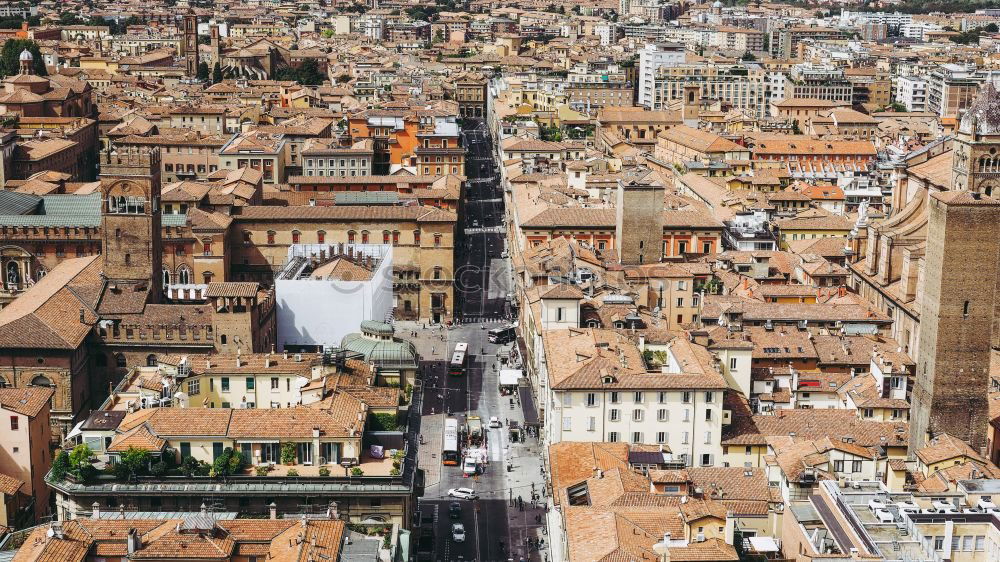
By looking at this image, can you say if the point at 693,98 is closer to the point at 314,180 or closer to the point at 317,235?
the point at 314,180

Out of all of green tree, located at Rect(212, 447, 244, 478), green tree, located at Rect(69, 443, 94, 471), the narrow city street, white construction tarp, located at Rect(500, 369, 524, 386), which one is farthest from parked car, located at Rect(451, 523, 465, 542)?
white construction tarp, located at Rect(500, 369, 524, 386)

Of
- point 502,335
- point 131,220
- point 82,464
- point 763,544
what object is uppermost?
point 131,220

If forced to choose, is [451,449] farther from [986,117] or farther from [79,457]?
[986,117]

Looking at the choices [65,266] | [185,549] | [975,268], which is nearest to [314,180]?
[65,266]

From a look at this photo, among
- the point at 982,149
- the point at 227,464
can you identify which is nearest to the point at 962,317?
the point at 982,149

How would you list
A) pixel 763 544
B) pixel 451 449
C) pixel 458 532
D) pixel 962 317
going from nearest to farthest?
pixel 763 544 < pixel 458 532 < pixel 962 317 < pixel 451 449

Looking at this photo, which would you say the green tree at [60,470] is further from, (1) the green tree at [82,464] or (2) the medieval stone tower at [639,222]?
(2) the medieval stone tower at [639,222]
